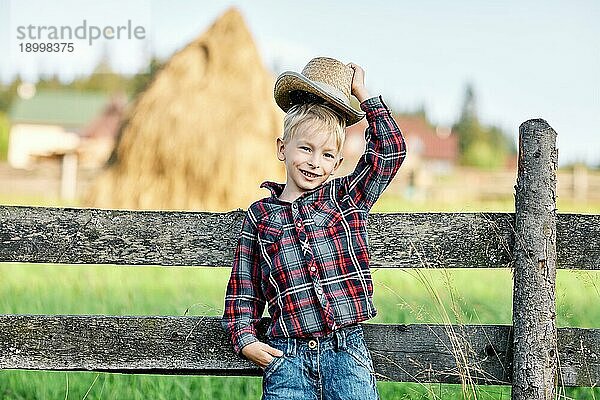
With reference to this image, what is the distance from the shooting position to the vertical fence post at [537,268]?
390cm

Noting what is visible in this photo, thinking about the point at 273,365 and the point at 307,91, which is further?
the point at 307,91

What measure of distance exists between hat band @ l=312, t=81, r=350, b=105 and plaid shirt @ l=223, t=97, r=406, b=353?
0.10 m

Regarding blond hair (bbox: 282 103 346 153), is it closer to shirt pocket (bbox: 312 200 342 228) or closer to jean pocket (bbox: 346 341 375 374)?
shirt pocket (bbox: 312 200 342 228)

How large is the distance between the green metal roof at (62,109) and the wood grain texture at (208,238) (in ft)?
205

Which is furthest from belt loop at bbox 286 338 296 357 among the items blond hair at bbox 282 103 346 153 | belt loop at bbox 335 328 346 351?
blond hair at bbox 282 103 346 153

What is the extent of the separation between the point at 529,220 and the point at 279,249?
1.09 metres

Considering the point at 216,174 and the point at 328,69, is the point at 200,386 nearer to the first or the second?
the point at 328,69

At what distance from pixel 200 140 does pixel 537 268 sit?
1303 centimetres

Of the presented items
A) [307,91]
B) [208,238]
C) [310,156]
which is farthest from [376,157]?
[208,238]

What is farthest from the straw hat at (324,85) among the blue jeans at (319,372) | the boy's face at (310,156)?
the blue jeans at (319,372)

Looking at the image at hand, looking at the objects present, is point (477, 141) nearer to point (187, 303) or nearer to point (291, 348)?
point (187, 303)

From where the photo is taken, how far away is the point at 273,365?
3557 mm

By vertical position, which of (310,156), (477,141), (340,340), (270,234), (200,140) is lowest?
(340,340)

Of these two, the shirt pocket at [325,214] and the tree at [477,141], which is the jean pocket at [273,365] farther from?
the tree at [477,141]
